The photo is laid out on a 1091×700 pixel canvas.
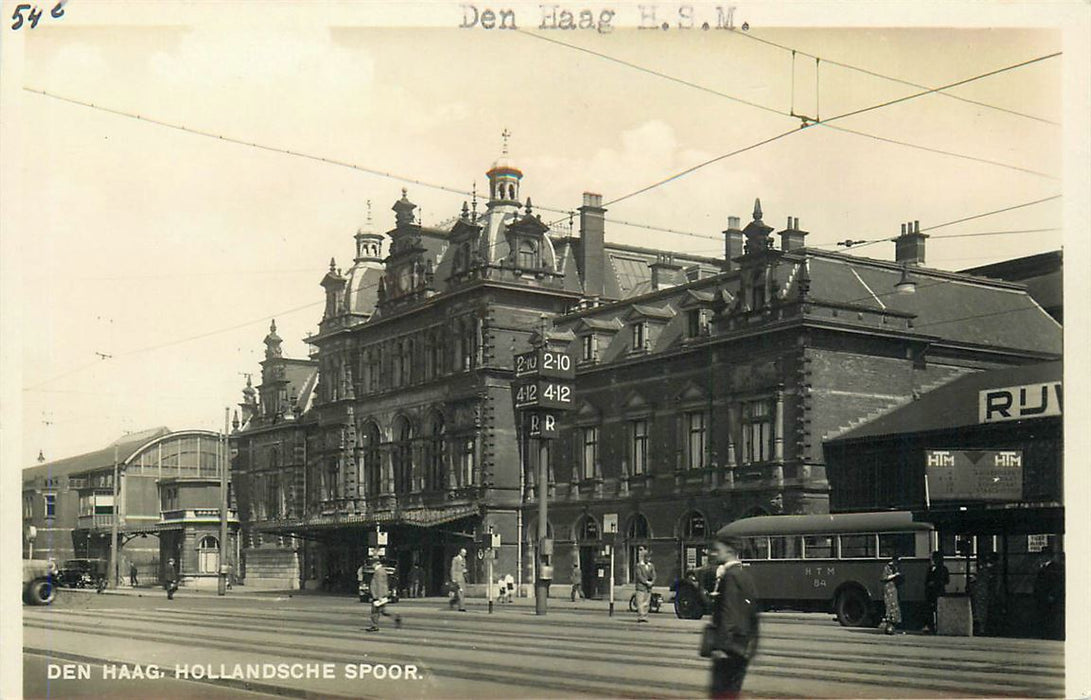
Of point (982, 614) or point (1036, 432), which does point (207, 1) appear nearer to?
point (982, 614)

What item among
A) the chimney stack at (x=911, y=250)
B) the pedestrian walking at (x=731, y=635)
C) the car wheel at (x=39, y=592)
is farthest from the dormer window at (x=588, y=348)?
the pedestrian walking at (x=731, y=635)

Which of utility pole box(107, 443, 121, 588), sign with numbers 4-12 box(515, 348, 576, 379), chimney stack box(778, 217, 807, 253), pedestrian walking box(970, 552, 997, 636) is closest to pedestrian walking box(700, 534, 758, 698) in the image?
pedestrian walking box(970, 552, 997, 636)

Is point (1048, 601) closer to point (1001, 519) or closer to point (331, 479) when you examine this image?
point (1001, 519)

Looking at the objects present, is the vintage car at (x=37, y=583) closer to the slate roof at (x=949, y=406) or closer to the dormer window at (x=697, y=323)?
the slate roof at (x=949, y=406)

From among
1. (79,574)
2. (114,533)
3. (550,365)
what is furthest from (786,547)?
(114,533)

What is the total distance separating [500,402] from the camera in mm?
52000

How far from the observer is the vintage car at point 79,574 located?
56.6m

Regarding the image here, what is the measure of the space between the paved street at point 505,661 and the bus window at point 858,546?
1.84 meters

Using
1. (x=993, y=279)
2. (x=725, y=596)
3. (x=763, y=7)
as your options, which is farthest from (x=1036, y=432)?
(x=725, y=596)

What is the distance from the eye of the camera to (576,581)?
1781 inches

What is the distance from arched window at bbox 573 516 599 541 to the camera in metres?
46.6

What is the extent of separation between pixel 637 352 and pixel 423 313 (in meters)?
13.7

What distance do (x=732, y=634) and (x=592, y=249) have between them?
1679 inches

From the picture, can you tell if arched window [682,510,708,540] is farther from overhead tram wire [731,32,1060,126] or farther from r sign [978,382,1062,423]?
overhead tram wire [731,32,1060,126]
